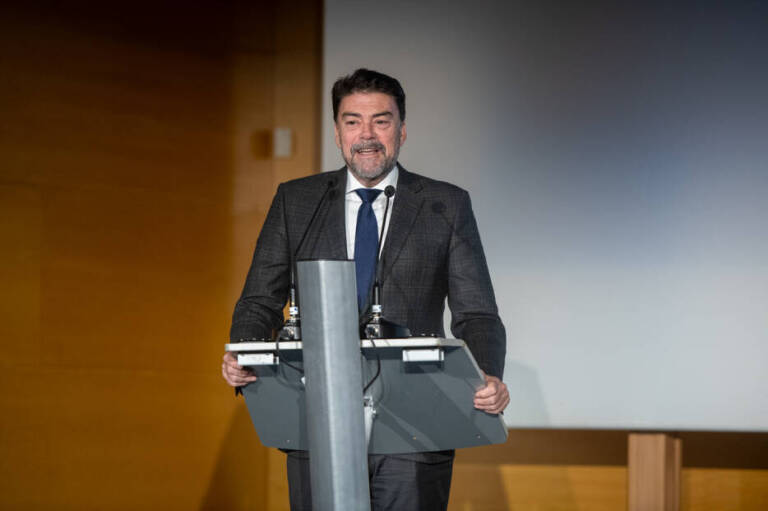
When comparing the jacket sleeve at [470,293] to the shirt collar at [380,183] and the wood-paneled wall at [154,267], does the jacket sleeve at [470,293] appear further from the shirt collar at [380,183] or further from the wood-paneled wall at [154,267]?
the wood-paneled wall at [154,267]

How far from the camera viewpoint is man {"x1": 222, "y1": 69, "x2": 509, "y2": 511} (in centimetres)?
204

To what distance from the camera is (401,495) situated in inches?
75.0

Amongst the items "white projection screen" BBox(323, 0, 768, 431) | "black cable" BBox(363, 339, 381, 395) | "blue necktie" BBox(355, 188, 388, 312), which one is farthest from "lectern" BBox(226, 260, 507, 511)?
"white projection screen" BBox(323, 0, 768, 431)

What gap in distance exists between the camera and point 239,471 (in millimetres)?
3922

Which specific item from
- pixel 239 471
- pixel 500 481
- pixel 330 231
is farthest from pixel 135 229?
pixel 500 481

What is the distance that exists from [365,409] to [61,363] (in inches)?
90.2

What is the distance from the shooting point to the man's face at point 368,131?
2.09 m

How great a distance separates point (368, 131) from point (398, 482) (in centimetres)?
83

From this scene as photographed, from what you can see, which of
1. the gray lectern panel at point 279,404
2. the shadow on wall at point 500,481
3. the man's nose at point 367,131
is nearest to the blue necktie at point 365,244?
the man's nose at point 367,131

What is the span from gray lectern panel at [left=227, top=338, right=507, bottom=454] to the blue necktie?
353mm

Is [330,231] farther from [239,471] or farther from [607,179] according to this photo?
[239,471]

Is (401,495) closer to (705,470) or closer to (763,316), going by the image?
(763,316)

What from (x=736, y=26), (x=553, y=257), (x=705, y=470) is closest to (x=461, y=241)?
(x=553, y=257)

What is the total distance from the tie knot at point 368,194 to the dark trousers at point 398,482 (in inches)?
23.8
